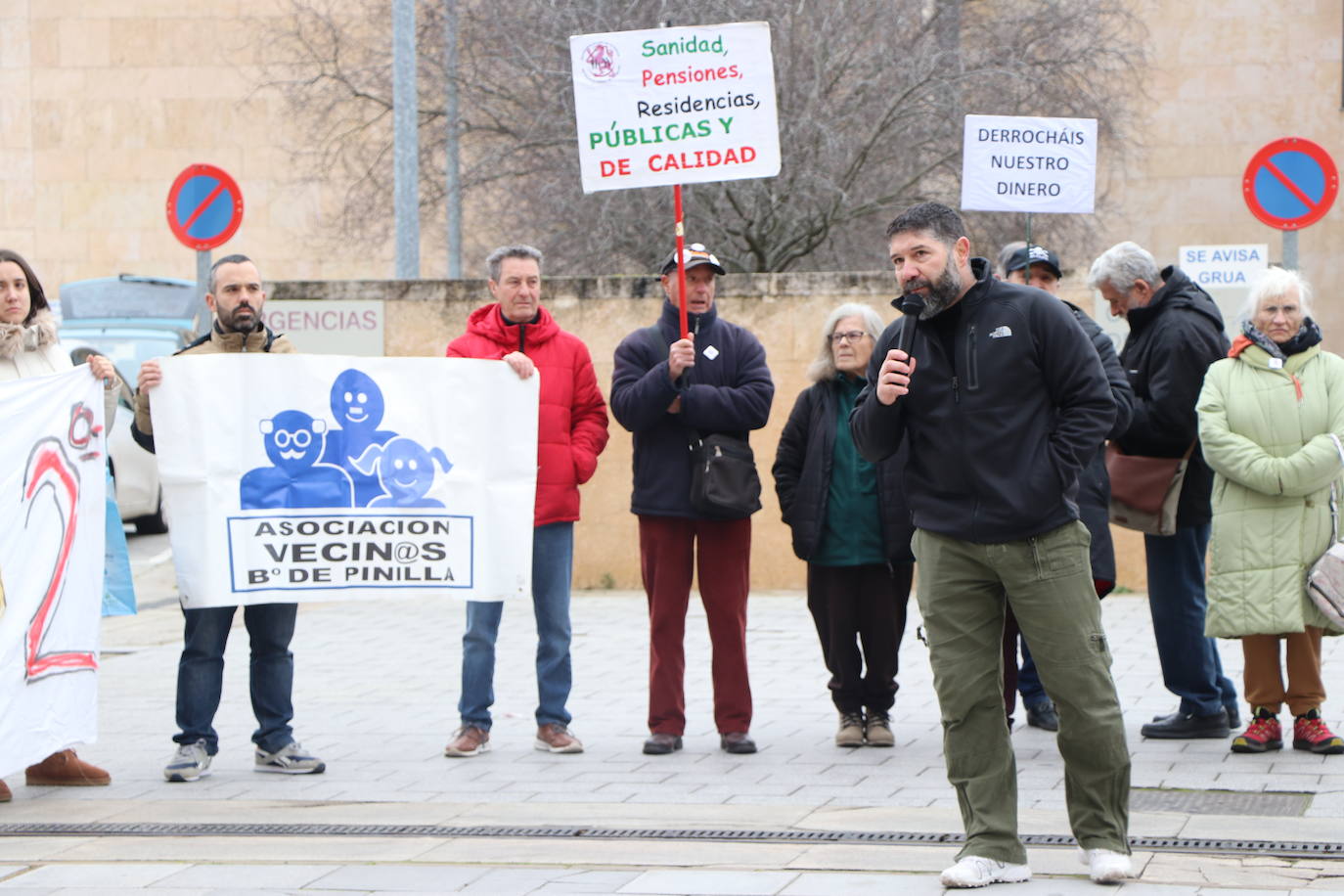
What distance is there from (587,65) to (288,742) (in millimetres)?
3125

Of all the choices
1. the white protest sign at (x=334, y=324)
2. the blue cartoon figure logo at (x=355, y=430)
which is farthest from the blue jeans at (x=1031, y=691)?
the white protest sign at (x=334, y=324)

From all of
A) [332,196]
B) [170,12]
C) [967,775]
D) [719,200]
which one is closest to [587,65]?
[967,775]

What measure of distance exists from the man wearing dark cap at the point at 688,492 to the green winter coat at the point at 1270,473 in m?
1.90

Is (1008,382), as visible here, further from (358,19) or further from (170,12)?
(170,12)

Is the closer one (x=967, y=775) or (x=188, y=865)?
(x=967, y=775)

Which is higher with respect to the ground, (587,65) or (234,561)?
(587,65)

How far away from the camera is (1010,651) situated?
777 cm

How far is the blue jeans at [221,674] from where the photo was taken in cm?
766

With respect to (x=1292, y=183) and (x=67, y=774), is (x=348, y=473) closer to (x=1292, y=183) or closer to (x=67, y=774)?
(x=67, y=774)

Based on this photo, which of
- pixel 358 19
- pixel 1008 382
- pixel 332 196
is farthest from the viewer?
pixel 332 196

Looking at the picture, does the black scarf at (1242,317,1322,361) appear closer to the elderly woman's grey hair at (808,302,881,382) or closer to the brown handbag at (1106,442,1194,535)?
the brown handbag at (1106,442,1194,535)

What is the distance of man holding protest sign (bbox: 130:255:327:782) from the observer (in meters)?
7.65

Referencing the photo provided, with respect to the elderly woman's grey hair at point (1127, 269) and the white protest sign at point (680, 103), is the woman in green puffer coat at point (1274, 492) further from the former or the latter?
the white protest sign at point (680, 103)

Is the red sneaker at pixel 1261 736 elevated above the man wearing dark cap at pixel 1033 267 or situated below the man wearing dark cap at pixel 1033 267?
below
